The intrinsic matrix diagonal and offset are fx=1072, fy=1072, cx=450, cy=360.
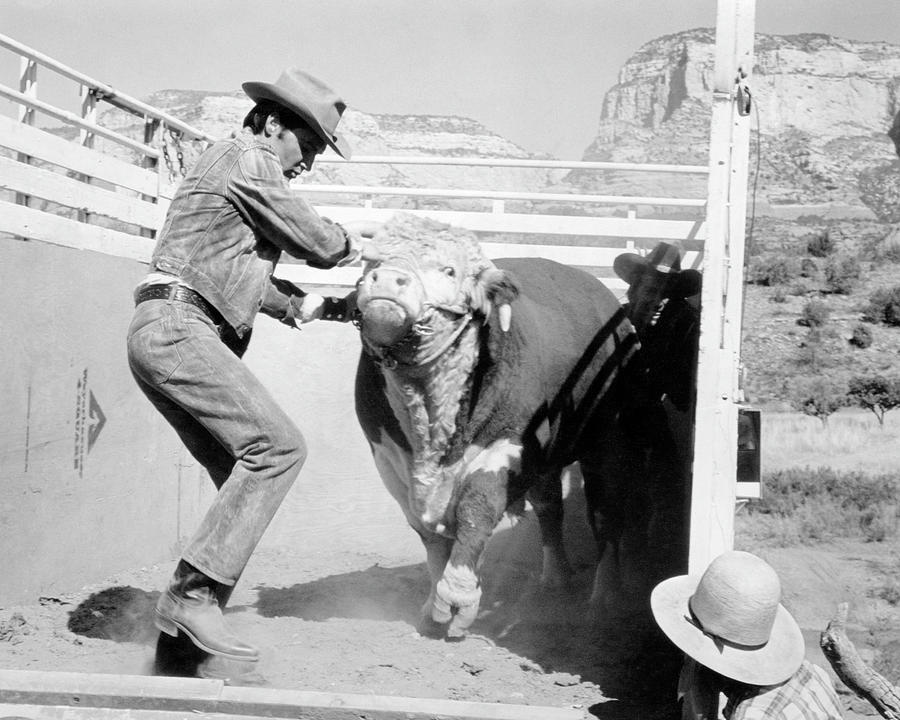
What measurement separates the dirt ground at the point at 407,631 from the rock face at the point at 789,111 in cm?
6264

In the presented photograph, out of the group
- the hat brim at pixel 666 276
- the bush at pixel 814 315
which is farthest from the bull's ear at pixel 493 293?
the bush at pixel 814 315


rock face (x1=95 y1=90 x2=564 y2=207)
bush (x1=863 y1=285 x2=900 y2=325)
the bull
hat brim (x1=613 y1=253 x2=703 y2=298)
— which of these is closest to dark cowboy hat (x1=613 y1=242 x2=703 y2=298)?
hat brim (x1=613 y1=253 x2=703 y2=298)

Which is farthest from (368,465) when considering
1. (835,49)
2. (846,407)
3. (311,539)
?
(835,49)

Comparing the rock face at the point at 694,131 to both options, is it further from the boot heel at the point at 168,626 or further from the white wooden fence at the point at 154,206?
the boot heel at the point at 168,626

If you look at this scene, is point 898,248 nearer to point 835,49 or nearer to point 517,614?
point 517,614

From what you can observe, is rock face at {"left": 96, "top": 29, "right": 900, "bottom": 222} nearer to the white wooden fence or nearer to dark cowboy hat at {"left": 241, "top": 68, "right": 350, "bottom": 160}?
the white wooden fence

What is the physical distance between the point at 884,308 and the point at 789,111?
98.1 metres

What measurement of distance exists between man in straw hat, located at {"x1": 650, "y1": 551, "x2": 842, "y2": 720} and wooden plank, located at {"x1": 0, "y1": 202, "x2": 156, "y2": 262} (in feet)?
13.3

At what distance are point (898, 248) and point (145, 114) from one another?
41.8 meters

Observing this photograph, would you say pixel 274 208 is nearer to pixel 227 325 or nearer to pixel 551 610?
pixel 227 325

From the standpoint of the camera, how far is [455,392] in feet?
17.2

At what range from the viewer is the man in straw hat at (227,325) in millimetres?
3879

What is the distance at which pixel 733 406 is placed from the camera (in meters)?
3.95

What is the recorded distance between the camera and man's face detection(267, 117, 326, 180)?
421cm
